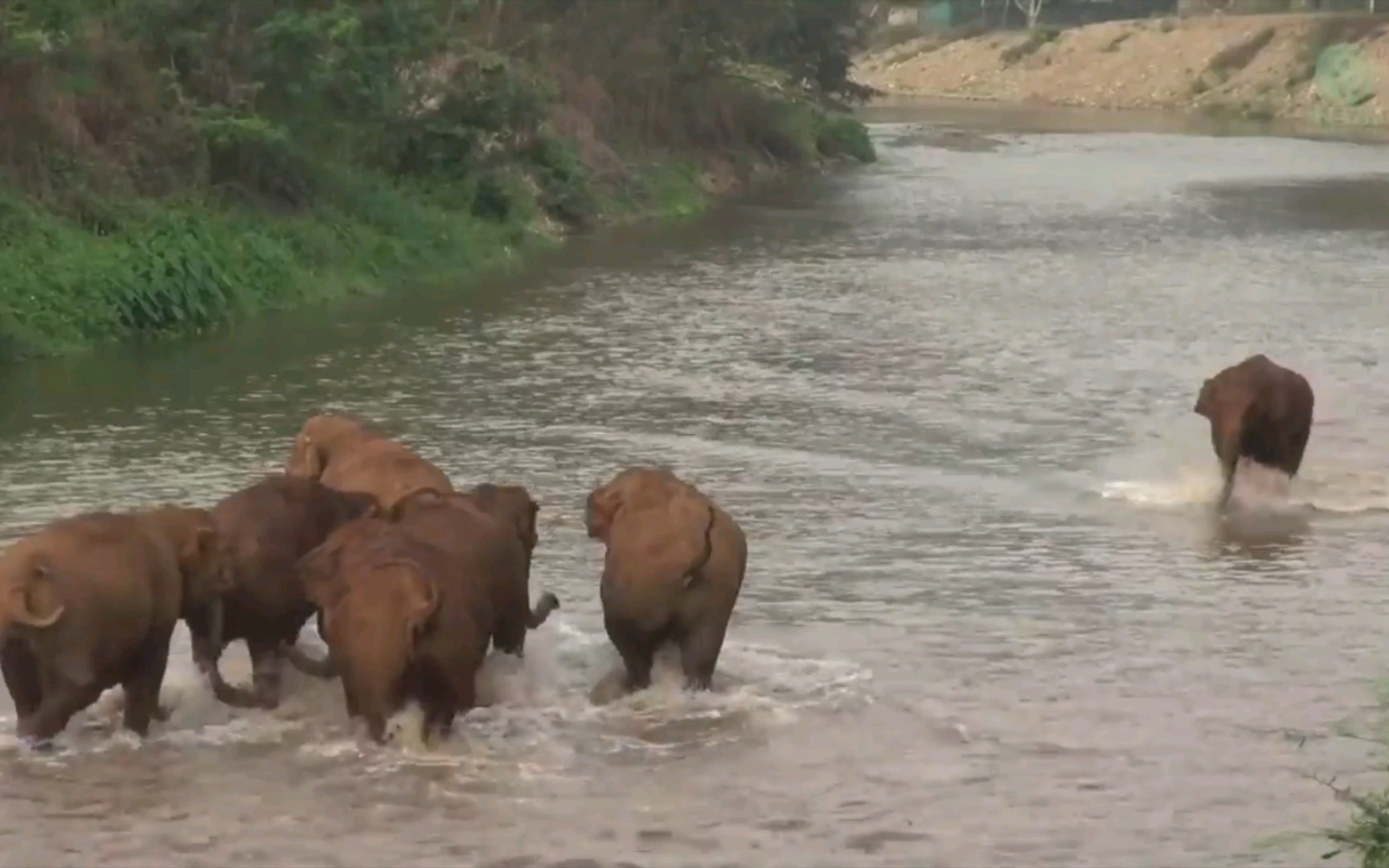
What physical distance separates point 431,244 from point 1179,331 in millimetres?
9428

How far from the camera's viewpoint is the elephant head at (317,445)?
38.8 feet

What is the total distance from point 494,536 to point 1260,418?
6.60m

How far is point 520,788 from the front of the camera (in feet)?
30.1

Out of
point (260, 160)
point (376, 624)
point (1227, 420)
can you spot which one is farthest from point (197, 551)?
point (260, 160)

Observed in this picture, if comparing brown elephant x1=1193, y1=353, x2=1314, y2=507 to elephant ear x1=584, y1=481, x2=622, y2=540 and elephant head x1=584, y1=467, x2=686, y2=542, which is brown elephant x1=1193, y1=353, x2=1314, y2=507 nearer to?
elephant head x1=584, y1=467, x2=686, y2=542

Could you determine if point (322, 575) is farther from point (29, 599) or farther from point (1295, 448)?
point (1295, 448)

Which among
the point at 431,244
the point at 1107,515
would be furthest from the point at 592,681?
the point at 431,244

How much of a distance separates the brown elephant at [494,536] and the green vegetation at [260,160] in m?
11.3

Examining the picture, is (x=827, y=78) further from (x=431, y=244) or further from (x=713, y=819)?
(x=713, y=819)

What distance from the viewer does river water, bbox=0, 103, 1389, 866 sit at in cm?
891

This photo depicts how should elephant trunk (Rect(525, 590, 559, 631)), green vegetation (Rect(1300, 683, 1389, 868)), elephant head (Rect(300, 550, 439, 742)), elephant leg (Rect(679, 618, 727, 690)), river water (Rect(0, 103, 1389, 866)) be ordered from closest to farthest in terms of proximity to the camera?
green vegetation (Rect(1300, 683, 1389, 868)), river water (Rect(0, 103, 1389, 866)), elephant head (Rect(300, 550, 439, 742)), elephant leg (Rect(679, 618, 727, 690)), elephant trunk (Rect(525, 590, 559, 631))

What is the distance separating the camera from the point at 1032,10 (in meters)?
113

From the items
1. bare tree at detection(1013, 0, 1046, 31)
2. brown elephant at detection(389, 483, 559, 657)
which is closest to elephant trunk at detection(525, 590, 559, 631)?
brown elephant at detection(389, 483, 559, 657)

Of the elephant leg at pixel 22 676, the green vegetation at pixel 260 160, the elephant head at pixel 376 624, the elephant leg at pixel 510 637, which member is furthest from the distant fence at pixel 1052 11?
the elephant leg at pixel 22 676
